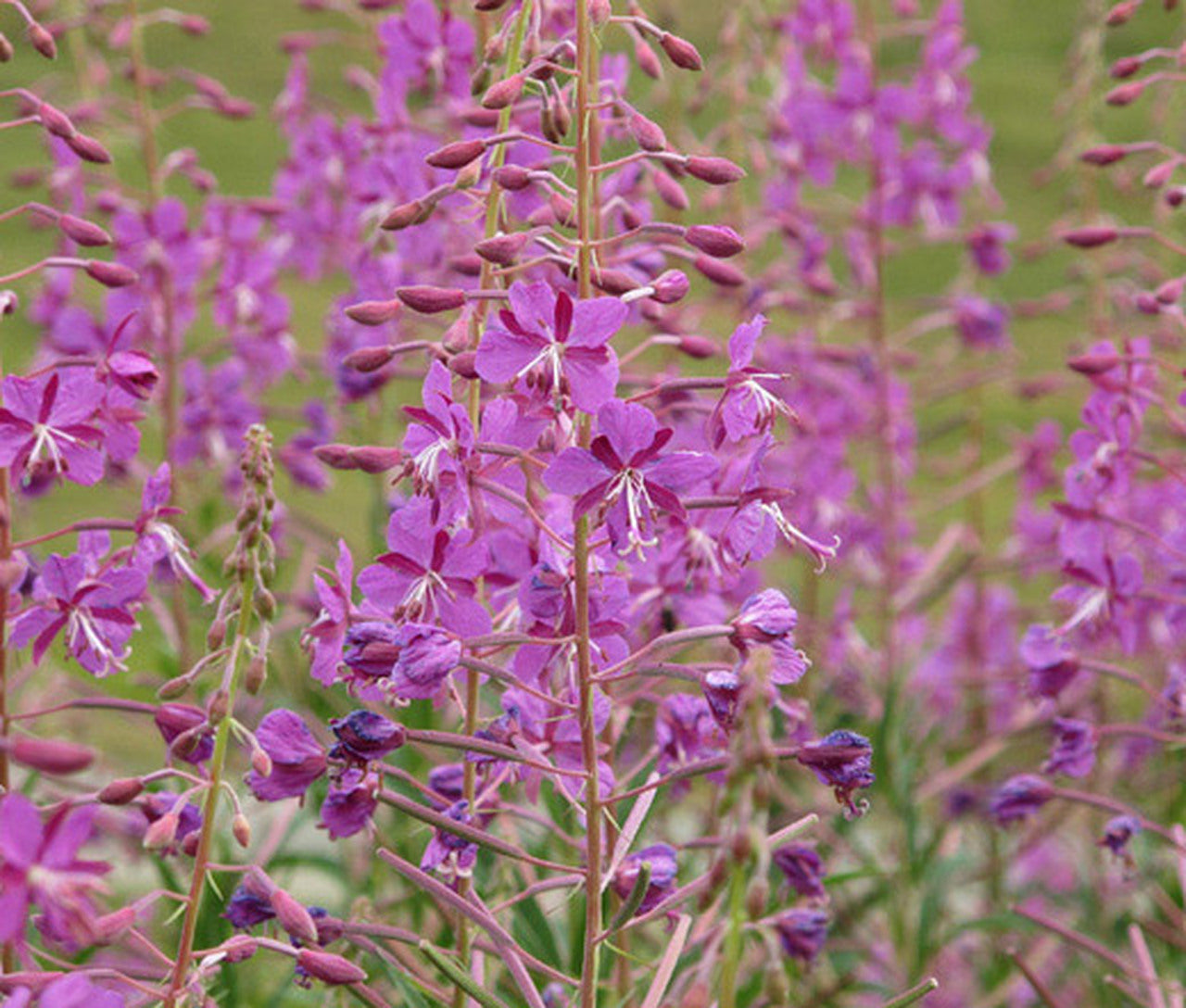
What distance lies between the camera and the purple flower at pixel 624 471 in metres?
1.29

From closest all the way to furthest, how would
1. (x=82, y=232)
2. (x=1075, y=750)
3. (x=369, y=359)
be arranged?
(x=369, y=359)
(x=82, y=232)
(x=1075, y=750)

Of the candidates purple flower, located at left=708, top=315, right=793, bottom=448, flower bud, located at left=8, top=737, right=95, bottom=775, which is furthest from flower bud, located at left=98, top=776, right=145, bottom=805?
purple flower, located at left=708, top=315, right=793, bottom=448

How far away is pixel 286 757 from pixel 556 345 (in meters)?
0.43

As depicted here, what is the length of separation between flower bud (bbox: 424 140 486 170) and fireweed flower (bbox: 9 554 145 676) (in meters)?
0.50

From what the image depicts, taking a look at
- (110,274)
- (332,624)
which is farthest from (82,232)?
(332,624)

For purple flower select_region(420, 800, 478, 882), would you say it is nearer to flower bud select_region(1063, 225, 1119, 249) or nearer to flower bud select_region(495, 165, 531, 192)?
flower bud select_region(495, 165, 531, 192)

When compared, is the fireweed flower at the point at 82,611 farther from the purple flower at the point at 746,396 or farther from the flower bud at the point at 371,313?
the purple flower at the point at 746,396

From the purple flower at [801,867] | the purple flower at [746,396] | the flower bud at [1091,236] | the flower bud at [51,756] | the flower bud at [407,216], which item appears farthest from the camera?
the flower bud at [1091,236]

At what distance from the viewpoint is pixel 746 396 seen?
53.8 inches

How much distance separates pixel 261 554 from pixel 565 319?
31cm

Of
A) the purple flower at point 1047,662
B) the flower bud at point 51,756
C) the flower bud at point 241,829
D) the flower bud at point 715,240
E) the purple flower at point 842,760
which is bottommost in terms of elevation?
the purple flower at point 1047,662

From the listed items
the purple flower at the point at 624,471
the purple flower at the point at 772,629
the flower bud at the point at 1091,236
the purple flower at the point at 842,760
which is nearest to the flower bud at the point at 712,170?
the purple flower at the point at 624,471

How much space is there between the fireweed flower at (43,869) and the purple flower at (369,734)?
30cm

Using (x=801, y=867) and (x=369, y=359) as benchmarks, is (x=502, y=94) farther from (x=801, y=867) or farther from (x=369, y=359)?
(x=801, y=867)
